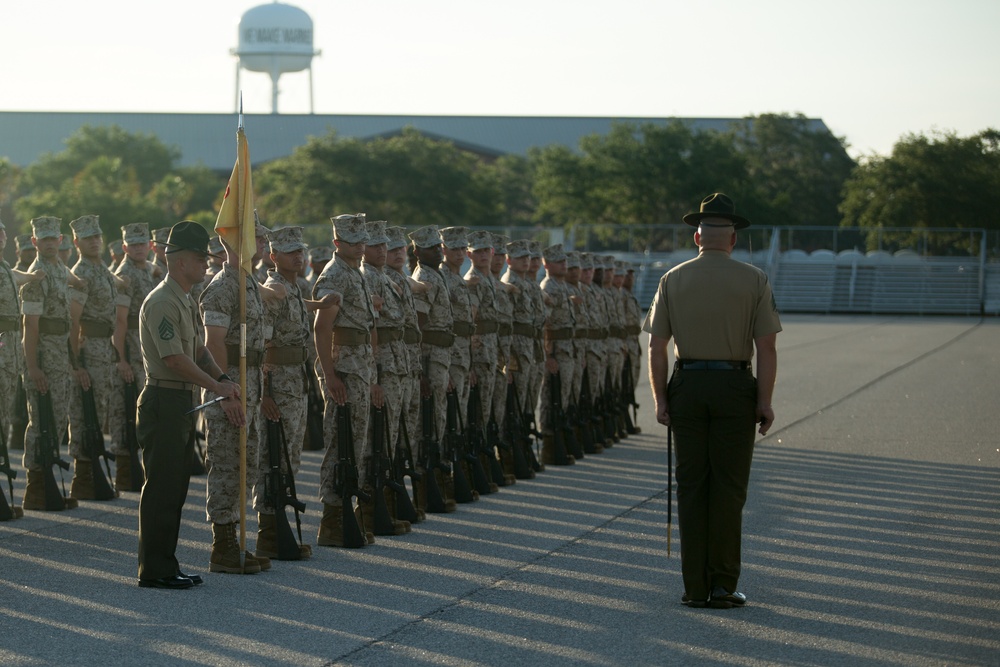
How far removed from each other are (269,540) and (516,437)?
4.10 m

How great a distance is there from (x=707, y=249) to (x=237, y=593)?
3.27 meters

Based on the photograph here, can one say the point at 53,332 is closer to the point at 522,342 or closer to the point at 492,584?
the point at 522,342

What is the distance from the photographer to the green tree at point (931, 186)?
5919 cm

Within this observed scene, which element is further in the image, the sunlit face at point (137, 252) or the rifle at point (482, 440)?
the sunlit face at point (137, 252)

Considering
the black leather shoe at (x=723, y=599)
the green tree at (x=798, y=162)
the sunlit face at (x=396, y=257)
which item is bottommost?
the black leather shoe at (x=723, y=599)

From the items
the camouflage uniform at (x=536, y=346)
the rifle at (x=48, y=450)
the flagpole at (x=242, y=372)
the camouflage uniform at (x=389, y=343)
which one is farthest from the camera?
the camouflage uniform at (x=536, y=346)

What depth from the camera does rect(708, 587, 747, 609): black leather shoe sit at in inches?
297

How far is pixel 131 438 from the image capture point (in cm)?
1192

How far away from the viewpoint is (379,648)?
21.9 feet

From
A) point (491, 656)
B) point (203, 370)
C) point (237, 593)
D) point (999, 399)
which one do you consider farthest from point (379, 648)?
point (999, 399)

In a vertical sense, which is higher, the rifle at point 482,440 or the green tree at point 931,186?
the green tree at point 931,186

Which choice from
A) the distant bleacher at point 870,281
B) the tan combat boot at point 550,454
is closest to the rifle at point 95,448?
the tan combat boot at point 550,454

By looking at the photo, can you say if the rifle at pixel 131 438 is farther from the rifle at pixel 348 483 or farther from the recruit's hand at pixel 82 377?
the rifle at pixel 348 483

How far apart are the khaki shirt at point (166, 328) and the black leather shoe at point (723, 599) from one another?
319 centimetres
